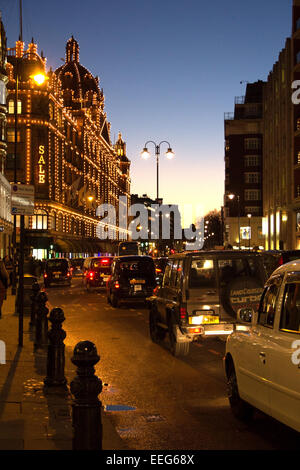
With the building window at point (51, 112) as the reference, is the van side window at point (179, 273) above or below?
below

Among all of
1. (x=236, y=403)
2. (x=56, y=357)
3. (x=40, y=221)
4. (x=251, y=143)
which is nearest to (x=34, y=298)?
(x=56, y=357)

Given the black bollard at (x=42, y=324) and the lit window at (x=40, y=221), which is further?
the lit window at (x=40, y=221)

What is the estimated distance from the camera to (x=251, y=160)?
96.1m

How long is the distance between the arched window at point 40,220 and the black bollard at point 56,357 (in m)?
67.4

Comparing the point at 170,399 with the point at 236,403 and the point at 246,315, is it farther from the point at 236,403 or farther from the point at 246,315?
the point at 246,315

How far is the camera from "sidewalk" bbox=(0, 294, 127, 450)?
629 centimetres

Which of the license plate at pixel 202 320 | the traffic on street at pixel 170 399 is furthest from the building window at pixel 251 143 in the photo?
the license plate at pixel 202 320

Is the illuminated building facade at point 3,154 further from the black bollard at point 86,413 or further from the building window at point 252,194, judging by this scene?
the black bollard at point 86,413

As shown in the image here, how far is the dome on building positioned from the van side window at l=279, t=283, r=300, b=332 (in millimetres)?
109021

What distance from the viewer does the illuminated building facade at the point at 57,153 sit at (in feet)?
244

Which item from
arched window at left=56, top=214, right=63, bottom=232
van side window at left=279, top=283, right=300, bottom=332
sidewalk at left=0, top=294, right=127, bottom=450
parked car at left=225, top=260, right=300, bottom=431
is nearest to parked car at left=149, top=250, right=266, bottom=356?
sidewalk at left=0, top=294, right=127, bottom=450

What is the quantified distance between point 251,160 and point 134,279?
246 feet

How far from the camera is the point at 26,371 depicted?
10516mm
